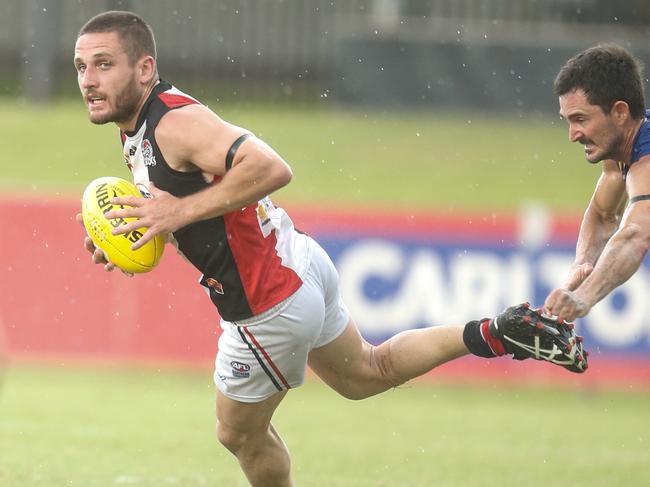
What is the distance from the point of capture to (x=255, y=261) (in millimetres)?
6629

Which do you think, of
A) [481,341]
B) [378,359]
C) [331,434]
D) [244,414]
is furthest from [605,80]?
[331,434]

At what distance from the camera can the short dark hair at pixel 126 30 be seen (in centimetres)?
644

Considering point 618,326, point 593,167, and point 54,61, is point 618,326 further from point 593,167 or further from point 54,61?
point 54,61

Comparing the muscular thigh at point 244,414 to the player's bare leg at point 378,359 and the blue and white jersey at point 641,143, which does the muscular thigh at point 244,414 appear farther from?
the blue and white jersey at point 641,143

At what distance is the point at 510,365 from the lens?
14133mm

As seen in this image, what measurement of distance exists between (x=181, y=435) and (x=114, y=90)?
4755 millimetres

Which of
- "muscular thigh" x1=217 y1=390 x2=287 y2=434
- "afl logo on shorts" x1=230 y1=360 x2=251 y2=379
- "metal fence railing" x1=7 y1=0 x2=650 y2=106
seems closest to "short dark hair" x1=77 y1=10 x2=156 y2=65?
"afl logo on shorts" x1=230 y1=360 x2=251 y2=379

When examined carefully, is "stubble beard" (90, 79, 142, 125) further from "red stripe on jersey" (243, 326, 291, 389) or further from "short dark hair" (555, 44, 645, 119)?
"short dark hair" (555, 44, 645, 119)

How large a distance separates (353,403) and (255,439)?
634 cm

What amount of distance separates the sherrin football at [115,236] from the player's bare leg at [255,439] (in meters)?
0.85

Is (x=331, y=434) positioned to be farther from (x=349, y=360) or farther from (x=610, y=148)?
(x=610, y=148)

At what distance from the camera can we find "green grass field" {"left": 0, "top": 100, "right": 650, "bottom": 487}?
9039 millimetres

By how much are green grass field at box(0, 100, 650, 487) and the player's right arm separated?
1981mm

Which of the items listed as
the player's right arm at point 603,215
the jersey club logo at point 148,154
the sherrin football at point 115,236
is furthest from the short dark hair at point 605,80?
the sherrin football at point 115,236
